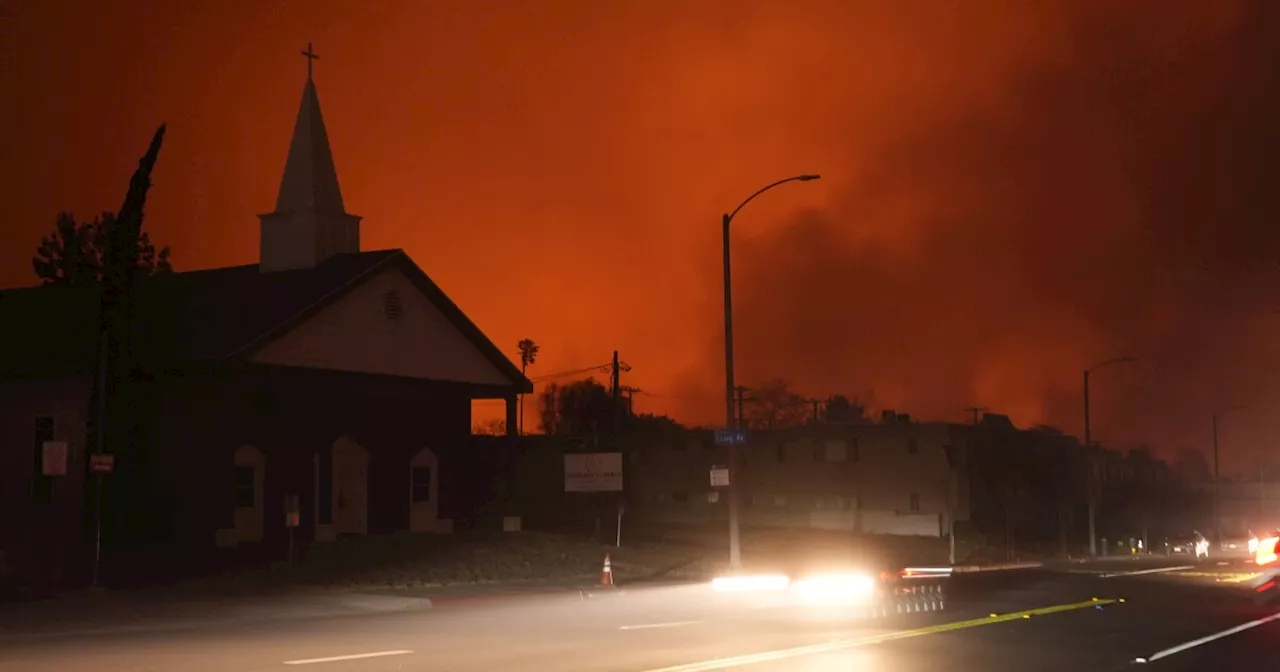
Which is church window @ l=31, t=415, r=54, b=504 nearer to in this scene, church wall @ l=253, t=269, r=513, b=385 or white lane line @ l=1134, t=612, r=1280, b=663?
church wall @ l=253, t=269, r=513, b=385

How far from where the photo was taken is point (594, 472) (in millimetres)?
51000

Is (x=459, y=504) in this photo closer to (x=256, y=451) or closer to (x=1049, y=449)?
(x=256, y=451)

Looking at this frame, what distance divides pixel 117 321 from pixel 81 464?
6.24 m

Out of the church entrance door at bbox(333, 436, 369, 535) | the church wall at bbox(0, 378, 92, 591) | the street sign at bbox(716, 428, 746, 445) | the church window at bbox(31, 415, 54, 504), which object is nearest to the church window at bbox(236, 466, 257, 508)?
the church entrance door at bbox(333, 436, 369, 535)

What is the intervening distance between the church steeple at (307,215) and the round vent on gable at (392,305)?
384 centimetres

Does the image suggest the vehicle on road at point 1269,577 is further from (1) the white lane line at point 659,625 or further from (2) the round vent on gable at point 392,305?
(2) the round vent on gable at point 392,305

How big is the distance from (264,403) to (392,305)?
5328mm

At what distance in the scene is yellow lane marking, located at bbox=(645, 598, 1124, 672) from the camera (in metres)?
16.7

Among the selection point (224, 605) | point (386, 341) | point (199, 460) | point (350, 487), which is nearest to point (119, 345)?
point (199, 460)

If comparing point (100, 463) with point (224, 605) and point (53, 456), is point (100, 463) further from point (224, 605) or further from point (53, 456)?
point (224, 605)

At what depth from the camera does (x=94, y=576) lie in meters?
29.8

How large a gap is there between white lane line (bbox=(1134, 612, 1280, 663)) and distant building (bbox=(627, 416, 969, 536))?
2066 inches

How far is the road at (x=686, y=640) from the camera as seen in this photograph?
17.1 m

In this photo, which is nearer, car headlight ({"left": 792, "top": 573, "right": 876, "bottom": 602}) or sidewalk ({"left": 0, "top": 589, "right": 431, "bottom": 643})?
sidewalk ({"left": 0, "top": 589, "right": 431, "bottom": 643})
